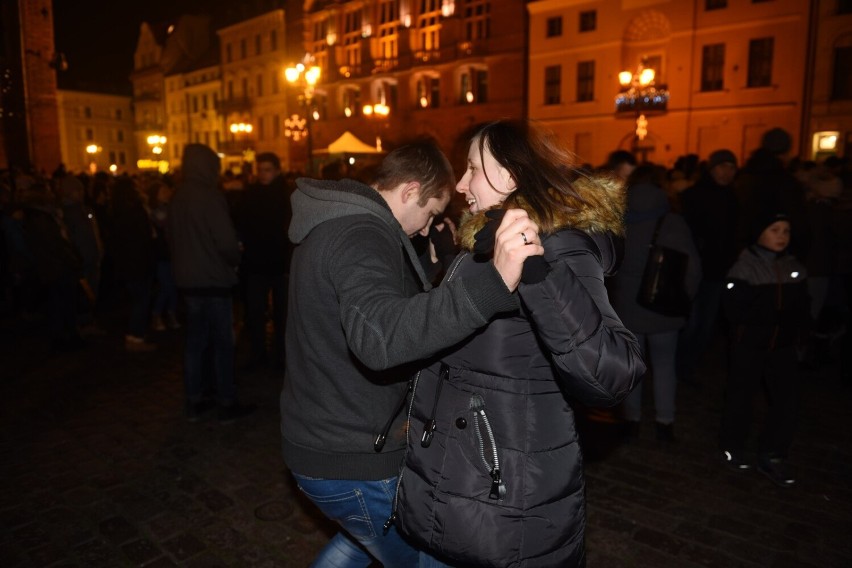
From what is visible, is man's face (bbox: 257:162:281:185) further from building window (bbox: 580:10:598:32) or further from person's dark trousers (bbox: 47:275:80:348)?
building window (bbox: 580:10:598:32)

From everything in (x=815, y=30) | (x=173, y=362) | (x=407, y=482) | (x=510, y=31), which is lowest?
(x=173, y=362)

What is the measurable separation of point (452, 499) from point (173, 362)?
6556 millimetres

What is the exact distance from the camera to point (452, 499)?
5.72 feet

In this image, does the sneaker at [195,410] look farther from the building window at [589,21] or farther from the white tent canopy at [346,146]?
the building window at [589,21]

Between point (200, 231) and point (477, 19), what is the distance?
3229cm

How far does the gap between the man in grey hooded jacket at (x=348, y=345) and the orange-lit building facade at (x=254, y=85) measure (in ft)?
148

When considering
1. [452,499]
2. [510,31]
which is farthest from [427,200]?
[510,31]

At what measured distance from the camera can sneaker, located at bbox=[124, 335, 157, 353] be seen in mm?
7930

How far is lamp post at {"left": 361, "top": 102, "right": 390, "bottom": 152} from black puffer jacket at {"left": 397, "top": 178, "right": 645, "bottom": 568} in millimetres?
32285

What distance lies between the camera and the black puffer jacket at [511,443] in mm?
1689

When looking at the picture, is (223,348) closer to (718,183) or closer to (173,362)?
(173,362)

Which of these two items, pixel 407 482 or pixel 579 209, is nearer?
pixel 579 209

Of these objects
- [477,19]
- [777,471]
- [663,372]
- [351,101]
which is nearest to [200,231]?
[663,372]

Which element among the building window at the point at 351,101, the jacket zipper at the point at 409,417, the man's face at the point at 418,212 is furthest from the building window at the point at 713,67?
the jacket zipper at the point at 409,417
